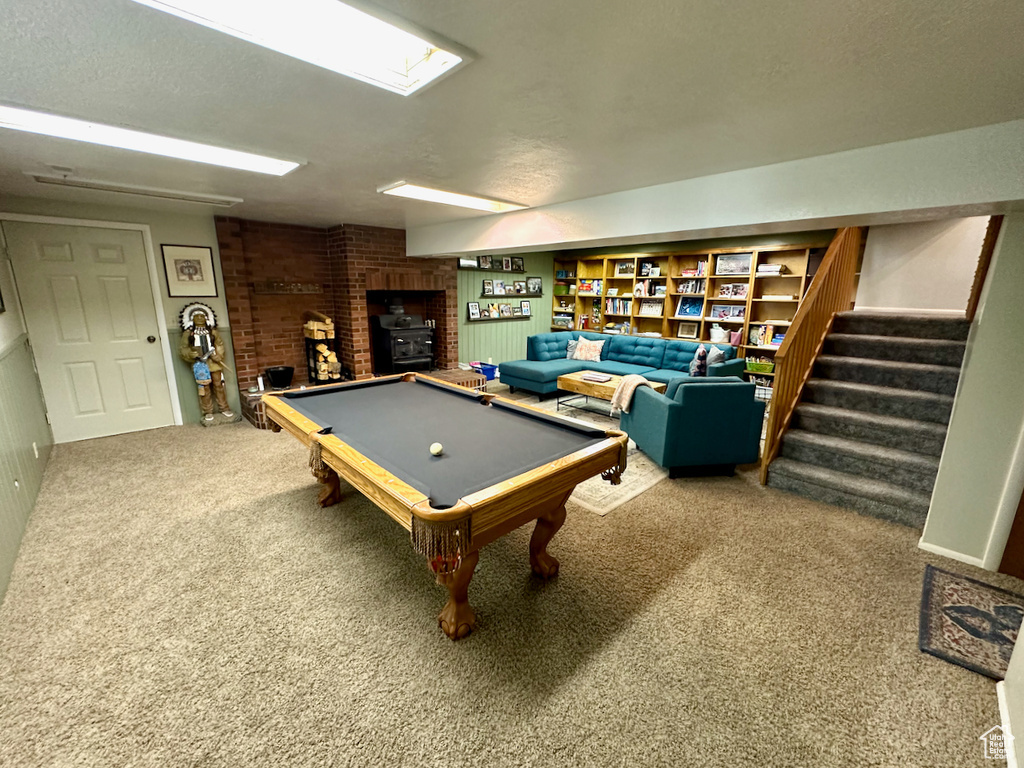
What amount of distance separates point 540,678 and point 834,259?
4207 millimetres

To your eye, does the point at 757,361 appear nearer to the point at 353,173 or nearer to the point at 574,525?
the point at 574,525

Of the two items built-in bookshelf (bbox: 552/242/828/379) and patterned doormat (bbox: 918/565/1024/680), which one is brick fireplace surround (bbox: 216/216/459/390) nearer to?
built-in bookshelf (bbox: 552/242/828/379)

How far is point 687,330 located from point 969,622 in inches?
191

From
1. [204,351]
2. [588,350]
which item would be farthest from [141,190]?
[588,350]

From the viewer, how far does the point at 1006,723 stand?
1.42m

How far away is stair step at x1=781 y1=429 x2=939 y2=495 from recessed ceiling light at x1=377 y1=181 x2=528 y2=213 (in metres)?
3.06

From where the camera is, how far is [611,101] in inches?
61.4

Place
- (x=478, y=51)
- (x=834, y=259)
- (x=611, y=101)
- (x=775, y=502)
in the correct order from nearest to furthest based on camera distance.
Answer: (x=478, y=51) → (x=611, y=101) → (x=775, y=502) → (x=834, y=259)

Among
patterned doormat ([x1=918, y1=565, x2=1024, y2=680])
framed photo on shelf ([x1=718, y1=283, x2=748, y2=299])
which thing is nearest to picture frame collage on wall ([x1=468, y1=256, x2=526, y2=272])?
framed photo on shelf ([x1=718, y1=283, x2=748, y2=299])

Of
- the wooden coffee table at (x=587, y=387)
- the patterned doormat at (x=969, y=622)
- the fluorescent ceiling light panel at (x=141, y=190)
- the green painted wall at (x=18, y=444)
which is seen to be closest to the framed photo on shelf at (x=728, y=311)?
the wooden coffee table at (x=587, y=387)

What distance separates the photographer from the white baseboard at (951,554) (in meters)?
2.29

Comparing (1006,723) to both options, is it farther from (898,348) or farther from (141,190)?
(141,190)

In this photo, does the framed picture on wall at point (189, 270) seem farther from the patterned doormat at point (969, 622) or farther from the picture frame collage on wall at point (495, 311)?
the patterned doormat at point (969, 622)

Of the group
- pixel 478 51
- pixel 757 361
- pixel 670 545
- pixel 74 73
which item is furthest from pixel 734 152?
pixel 757 361
